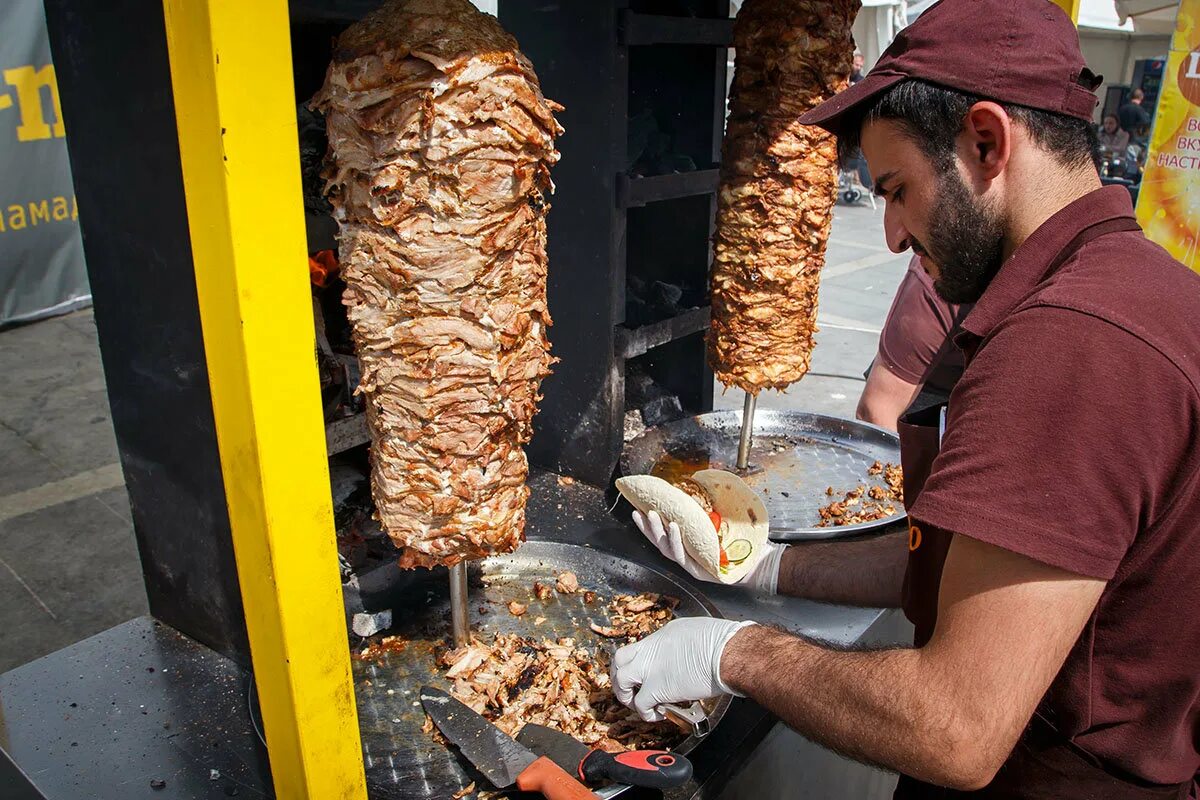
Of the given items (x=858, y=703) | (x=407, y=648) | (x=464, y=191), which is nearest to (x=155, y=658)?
(x=407, y=648)

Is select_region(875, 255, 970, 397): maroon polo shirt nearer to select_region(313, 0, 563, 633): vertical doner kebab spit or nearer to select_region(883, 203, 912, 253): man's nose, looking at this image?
select_region(883, 203, 912, 253): man's nose

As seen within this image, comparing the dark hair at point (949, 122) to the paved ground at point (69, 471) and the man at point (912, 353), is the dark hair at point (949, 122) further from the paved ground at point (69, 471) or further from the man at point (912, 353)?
the paved ground at point (69, 471)

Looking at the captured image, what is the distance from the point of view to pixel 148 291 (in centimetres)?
159

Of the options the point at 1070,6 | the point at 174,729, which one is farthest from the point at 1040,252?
the point at 174,729

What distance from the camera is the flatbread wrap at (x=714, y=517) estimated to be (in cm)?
215

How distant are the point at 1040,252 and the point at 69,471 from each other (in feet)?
19.1

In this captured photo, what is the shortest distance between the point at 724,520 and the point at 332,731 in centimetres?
133

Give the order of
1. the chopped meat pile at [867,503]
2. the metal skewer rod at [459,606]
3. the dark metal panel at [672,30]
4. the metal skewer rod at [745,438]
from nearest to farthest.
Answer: the metal skewer rod at [459,606], the dark metal panel at [672,30], the chopped meat pile at [867,503], the metal skewer rod at [745,438]

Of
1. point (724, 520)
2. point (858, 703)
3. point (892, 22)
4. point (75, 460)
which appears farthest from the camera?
point (892, 22)

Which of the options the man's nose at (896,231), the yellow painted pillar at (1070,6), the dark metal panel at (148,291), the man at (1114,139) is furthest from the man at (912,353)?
the man at (1114,139)

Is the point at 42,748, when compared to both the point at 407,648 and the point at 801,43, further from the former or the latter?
the point at 801,43

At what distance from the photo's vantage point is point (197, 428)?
1.60m

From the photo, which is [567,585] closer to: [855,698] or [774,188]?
[855,698]

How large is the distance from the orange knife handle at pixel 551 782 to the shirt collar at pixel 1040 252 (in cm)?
100
